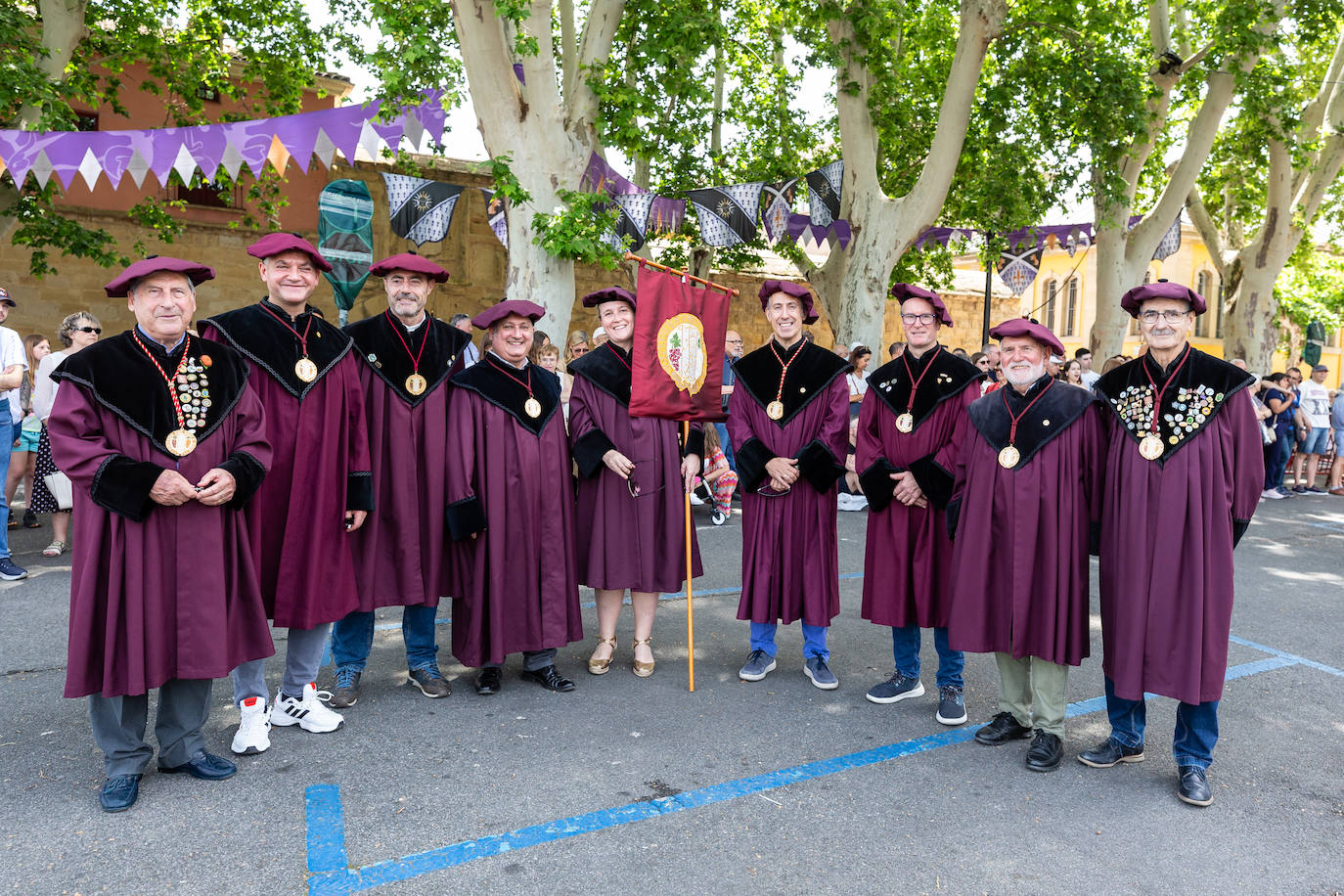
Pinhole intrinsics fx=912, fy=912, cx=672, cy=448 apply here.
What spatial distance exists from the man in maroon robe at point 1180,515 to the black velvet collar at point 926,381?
895 mm

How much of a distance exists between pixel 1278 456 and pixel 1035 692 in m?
11.7

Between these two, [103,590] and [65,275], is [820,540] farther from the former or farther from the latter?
[65,275]

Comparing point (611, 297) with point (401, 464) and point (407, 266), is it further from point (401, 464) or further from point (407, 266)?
point (401, 464)

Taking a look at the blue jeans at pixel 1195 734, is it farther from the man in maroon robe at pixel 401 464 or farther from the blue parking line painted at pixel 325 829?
the man in maroon robe at pixel 401 464

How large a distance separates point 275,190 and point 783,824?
14.8m

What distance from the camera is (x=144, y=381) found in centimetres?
340

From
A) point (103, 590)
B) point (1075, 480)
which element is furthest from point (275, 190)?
point (1075, 480)

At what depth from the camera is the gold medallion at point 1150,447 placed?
3.68 metres

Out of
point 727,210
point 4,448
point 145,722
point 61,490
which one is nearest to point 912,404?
point 145,722

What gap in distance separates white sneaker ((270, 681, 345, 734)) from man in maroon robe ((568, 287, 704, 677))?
1.43 m

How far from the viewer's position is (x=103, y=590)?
336 centimetres

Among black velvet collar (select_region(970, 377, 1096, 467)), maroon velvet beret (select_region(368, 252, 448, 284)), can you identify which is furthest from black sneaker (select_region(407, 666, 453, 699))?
black velvet collar (select_region(970, 377, 1096, 467))

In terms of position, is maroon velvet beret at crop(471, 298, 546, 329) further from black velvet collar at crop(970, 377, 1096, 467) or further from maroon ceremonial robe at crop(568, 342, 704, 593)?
black velvet collar at crop(970, 377, 1096, 467)

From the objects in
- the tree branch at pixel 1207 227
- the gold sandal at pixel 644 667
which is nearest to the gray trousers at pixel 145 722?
the gold sandal at pixel 644 667
